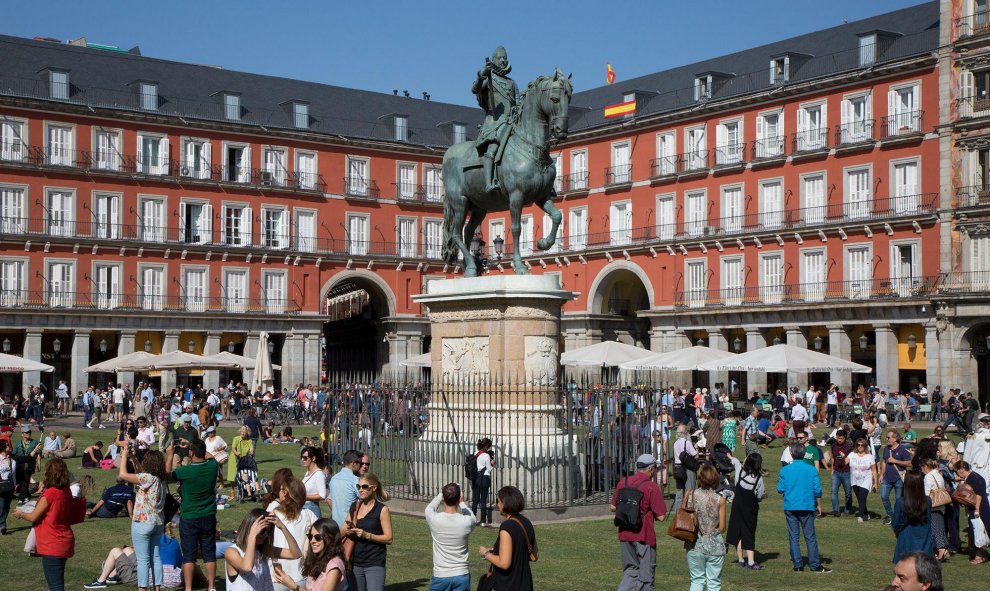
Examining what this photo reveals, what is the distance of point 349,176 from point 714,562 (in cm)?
5369

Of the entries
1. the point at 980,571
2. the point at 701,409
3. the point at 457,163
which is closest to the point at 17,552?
the point at 457,163

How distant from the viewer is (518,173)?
17.9m

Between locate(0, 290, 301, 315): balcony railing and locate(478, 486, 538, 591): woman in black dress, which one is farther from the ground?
locate(0, 290, 301, 315): balcony railing

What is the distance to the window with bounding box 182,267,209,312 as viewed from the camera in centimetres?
5791

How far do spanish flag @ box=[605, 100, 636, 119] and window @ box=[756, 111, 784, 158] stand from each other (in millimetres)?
8073

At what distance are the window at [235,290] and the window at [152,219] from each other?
386 cm

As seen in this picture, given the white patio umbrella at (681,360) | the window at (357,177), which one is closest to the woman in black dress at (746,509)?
the white patio umbrella at (681,360)

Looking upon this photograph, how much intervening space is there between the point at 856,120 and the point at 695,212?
9464 mm

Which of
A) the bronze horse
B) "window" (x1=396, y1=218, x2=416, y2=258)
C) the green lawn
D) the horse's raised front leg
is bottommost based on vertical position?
the green lawn

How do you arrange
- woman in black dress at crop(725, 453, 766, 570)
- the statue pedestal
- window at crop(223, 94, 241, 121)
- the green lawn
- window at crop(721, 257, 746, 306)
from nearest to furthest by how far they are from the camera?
the green lawn → woman in black dress at crop(725, 453, 766, 570) → the statue pedestal → window at crop(721, 257, 746, 306) → window at crop(223, 94, 241, 121)

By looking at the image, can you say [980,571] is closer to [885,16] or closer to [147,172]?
[885,16]

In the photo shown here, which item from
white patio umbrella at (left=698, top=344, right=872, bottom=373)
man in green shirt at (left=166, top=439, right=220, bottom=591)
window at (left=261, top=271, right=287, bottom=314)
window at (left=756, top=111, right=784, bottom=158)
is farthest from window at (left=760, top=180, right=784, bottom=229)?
man in green shirt at (left=166, top=439, right=220, bottom=591)

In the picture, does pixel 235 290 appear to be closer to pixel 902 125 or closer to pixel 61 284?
pixel 61 284

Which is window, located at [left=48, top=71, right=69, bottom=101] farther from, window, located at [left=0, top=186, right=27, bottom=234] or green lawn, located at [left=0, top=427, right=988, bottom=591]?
green lawn, located at [left=0, top=427, right=988, bottom=591]
